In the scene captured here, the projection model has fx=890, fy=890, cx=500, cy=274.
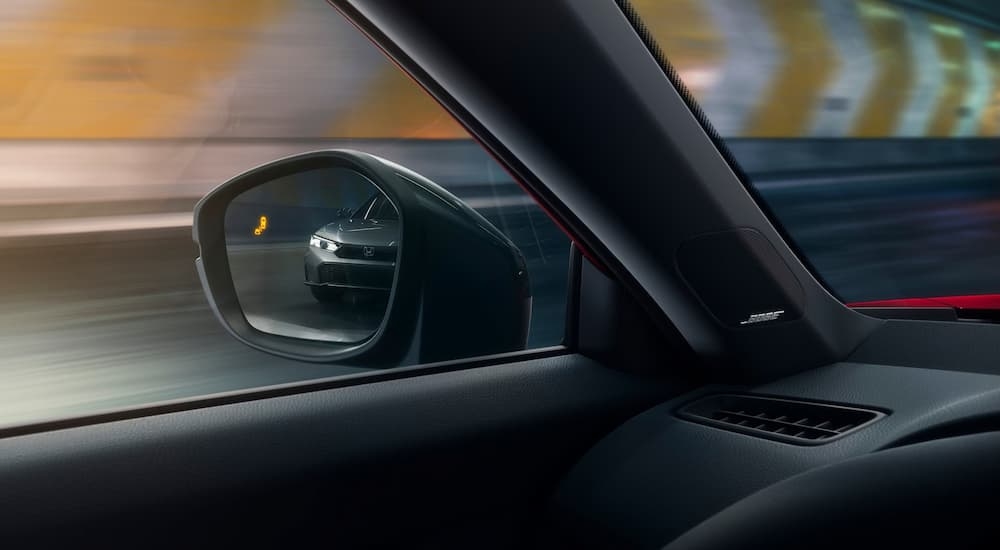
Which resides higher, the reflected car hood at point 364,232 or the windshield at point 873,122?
the windshield at point 873,122

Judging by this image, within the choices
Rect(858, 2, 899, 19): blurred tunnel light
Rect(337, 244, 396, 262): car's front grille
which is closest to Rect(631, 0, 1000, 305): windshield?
Rect(858, 2, 899, 19): blurred tunnel light

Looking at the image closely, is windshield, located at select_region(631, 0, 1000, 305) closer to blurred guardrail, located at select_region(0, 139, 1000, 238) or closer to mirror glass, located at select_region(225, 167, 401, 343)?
blurred guardrail, located at select_region(0, 139, 1000, 238)

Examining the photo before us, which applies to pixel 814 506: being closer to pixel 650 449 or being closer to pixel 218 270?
pixel 650 449

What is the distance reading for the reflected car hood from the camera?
2111 mm

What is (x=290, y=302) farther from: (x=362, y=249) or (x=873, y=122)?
(x=873, y=122)

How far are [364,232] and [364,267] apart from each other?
0.28ft

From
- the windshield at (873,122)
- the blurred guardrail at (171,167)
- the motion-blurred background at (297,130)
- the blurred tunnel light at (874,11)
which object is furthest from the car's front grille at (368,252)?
the blurred tunnel light at (874,11)

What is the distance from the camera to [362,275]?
2141 mm

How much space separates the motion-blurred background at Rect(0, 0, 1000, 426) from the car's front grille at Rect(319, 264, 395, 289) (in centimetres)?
156

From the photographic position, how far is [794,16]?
6668 millimetres

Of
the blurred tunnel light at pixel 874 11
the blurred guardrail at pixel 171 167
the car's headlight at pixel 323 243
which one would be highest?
the blurred tunnel light at pixel 874 11

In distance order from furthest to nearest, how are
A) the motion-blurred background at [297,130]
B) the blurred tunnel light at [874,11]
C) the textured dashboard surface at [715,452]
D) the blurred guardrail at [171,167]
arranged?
the blurred tunnel light at [874,11], the blurred guardrail at [171,167], the motion-blurred background at [297,130], the textured dashboard surface at [715,452]

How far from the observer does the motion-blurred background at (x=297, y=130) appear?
429cm

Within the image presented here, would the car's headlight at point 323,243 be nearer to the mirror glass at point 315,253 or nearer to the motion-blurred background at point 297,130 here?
the mirror glass at point 315,253
